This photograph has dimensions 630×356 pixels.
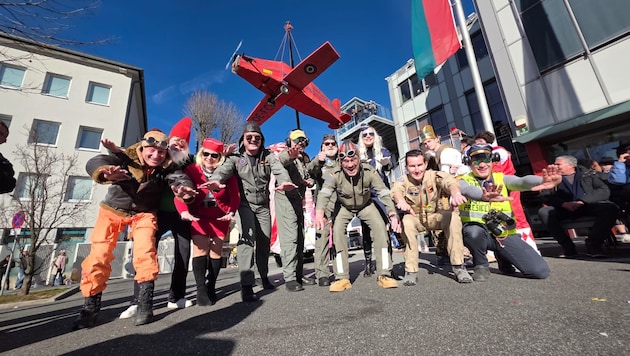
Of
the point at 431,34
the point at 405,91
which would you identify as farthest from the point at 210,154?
the point at 405,91

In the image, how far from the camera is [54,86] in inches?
618

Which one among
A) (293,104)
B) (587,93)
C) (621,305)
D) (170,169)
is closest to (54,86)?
(293,104)

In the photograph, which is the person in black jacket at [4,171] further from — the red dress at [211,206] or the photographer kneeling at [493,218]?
the photographer kneeling at [493,218]

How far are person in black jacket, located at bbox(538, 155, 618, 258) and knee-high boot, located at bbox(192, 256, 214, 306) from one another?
4231 millimetres

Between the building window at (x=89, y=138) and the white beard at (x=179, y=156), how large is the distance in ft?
56.5

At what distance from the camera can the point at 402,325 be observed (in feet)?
4.47

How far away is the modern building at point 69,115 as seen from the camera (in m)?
13.4

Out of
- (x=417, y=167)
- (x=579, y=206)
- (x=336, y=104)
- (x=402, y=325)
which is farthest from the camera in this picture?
(x=336, y=104)

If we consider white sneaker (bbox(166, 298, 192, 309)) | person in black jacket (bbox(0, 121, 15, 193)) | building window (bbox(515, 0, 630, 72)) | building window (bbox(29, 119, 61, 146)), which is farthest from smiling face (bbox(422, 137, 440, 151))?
building window (bbox(29, 119, 61, 146))

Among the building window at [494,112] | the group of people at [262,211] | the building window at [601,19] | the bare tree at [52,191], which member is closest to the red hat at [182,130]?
the group of people at [262,211]

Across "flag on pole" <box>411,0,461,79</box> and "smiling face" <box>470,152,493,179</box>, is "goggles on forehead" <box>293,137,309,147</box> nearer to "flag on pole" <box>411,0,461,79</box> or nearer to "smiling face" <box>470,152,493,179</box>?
"smiling face" <box>470,152,493,179</box>

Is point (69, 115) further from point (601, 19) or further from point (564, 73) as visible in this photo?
point (601, 19)

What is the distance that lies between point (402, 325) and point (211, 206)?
213 centimetres

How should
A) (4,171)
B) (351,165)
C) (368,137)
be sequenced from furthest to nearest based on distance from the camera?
(368,137)
(351,165)
(4,171)
